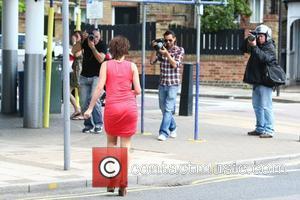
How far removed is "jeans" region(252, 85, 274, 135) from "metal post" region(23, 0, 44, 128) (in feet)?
13.4

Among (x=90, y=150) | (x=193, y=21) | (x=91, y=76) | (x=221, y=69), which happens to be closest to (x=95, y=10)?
(x=91, y=76)

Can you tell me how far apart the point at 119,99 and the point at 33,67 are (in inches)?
222

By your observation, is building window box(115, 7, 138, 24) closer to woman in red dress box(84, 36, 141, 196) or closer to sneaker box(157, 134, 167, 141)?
sneaker box(157, 134, 167, 141)

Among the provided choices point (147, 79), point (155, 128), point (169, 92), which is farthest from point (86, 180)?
point (147, 79)

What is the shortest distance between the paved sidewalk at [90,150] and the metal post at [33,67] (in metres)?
0.38

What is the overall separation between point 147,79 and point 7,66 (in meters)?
6.32

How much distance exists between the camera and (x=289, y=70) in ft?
104

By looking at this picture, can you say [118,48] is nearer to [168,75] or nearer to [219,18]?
[168,75]

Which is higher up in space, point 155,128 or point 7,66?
point 7,66

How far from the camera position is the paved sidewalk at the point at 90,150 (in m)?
9.64

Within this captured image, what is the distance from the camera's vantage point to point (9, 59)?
55.6ft

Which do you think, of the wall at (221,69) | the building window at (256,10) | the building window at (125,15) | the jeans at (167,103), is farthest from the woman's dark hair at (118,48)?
the building window at (125,15)

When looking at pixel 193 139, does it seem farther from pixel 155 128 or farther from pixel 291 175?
pixel 291 175

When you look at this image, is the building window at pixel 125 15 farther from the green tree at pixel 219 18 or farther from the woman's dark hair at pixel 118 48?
the woman's dark hair at pixel 118 48
